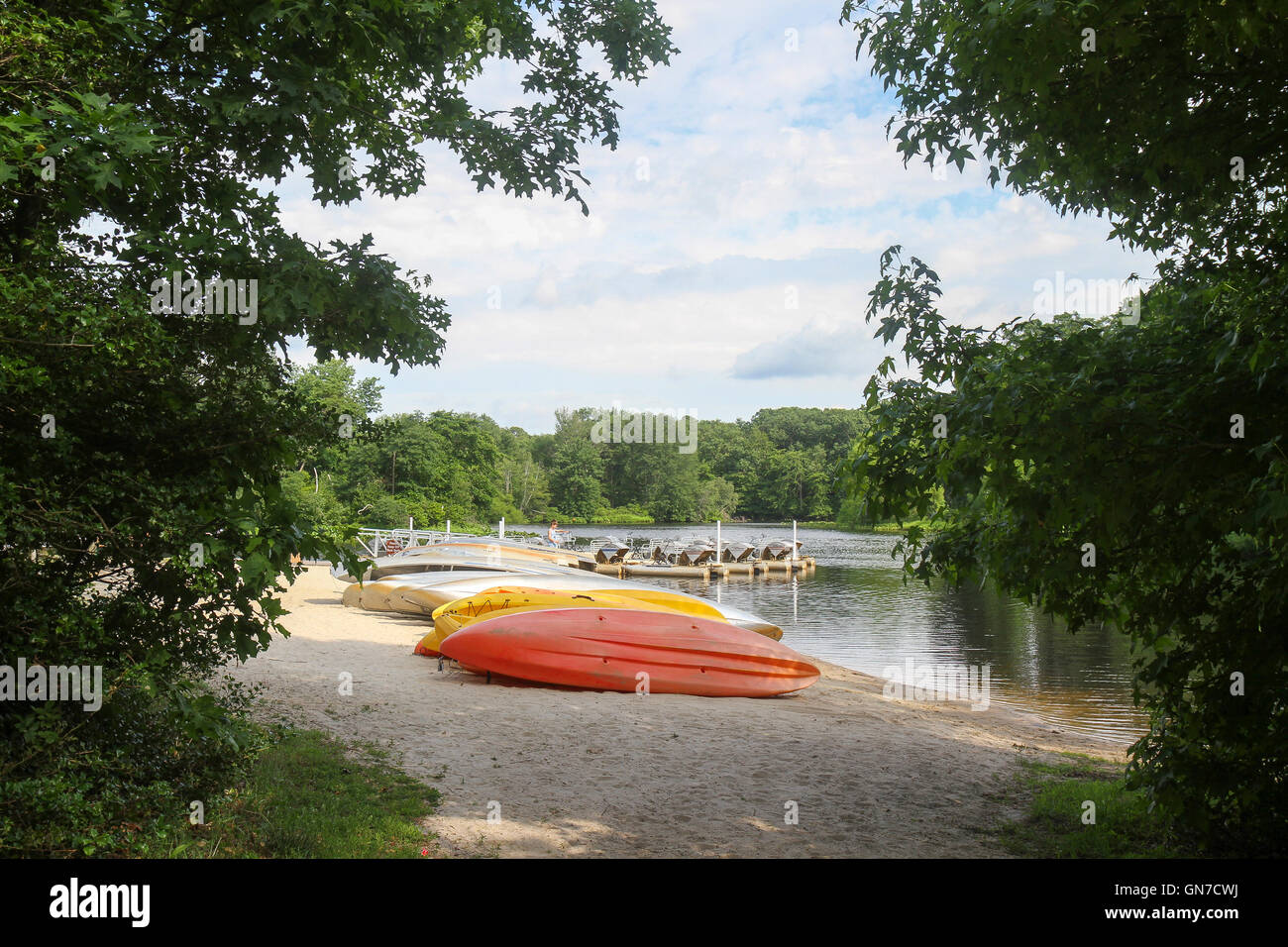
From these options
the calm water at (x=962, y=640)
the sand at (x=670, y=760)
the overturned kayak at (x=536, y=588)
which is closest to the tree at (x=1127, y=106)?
the calm water at (x=962, y=640)

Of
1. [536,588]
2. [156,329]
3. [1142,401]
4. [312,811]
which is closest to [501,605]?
[536,588]

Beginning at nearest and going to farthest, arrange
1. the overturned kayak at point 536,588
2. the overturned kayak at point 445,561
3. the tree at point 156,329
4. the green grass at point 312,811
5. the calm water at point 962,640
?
the tree at point 156,329 → the green grass at point 312,811 → the calm water at point 962,640 → the overturned kayak at point 536,588 → the overturned kayak at point 445,561

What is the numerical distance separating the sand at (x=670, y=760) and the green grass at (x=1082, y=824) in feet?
0.66

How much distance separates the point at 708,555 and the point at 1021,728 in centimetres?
3086

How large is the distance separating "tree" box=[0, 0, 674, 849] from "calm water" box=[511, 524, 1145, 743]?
548 centimetres

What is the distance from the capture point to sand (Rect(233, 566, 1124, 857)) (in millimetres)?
5488

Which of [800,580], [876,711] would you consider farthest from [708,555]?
[876,711]

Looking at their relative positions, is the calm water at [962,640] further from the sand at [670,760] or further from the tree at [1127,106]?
the tree at [1127,106]

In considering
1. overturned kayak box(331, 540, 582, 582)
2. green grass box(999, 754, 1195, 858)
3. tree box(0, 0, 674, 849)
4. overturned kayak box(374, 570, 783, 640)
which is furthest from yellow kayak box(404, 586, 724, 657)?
overturned kayak box(331, 540, 582, 582)

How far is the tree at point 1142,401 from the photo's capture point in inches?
152

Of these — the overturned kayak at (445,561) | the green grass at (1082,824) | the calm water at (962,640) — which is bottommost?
the calm water at (962,640)

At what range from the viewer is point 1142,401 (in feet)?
12.8

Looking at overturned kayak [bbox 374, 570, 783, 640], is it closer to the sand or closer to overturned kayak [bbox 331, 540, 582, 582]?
overturned kayak [bbox 331, 540, 582, 582]

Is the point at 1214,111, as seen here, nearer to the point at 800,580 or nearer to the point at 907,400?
the point at 907,400
